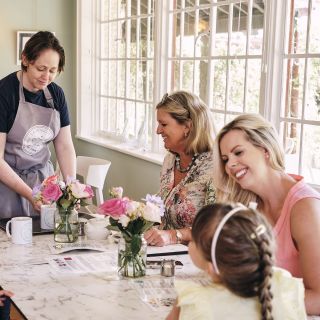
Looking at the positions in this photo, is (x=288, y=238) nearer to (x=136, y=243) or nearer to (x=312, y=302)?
(x=312, y=302)

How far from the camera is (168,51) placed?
4270mm

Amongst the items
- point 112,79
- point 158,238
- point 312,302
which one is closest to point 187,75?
point 112,79

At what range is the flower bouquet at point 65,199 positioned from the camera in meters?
2.27

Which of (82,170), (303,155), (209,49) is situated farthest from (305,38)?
(82,170)

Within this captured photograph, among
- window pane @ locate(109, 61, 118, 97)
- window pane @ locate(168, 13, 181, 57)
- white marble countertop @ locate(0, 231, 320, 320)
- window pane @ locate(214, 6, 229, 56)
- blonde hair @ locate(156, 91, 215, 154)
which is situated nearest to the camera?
white marble countertop @ locate(0, 231, 320, 320)

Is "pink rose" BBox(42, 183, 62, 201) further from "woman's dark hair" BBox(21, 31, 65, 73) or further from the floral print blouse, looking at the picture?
"woman's dark hair" BBox(21, 31, 65, 73)

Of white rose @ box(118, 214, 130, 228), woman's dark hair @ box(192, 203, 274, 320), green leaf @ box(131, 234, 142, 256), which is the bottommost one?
green leaf @ box(131, 234, 142, 256)

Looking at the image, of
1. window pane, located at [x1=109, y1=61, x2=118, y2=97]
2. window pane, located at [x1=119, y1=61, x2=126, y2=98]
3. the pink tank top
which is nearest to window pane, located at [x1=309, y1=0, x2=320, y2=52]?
the pink tank top

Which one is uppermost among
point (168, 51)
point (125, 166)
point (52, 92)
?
point (168, 51)

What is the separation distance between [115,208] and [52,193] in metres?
0.49

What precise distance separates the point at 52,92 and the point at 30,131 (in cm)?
25

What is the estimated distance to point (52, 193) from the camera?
227 cm

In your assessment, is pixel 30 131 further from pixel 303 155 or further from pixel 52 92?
pixel 303 155

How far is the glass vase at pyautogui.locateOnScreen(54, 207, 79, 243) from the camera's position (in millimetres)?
2318
